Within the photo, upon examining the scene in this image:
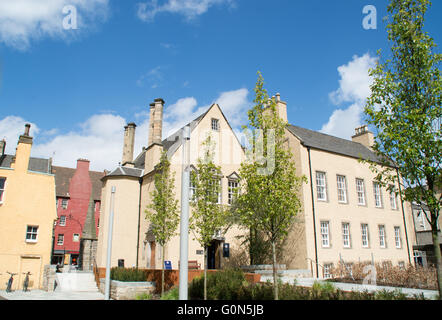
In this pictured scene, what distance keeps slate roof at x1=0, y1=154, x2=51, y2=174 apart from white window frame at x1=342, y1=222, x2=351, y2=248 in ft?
87.0

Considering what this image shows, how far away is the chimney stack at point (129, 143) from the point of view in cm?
3528

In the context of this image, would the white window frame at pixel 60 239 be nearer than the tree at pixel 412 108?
No

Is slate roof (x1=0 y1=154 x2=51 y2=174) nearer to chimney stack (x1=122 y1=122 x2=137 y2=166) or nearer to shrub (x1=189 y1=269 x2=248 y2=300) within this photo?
chimney stack (x1=122 y1=122 x2=137 y2=166)

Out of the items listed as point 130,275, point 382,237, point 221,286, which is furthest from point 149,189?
point 382,237

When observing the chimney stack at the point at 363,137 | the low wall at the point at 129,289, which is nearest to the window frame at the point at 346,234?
the chimney stack at the point at 363,137

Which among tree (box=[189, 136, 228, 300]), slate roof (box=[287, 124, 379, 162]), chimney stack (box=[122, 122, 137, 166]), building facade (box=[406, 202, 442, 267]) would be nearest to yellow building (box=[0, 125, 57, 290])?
chimney stack (box=[122, 122, 137, 166])

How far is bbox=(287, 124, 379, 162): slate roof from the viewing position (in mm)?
27455

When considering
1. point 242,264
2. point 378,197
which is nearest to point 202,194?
point 242,264

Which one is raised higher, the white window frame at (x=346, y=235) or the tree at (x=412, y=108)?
the tree at (x=412, y=108)

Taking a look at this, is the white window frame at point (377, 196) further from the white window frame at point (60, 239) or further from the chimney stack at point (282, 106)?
the white window frame at point (60, 239)

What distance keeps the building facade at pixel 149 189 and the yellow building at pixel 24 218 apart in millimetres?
4467

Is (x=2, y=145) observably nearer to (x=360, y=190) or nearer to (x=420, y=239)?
(x=360, y=190)

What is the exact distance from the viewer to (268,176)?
1327cm

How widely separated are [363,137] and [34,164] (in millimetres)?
33785
